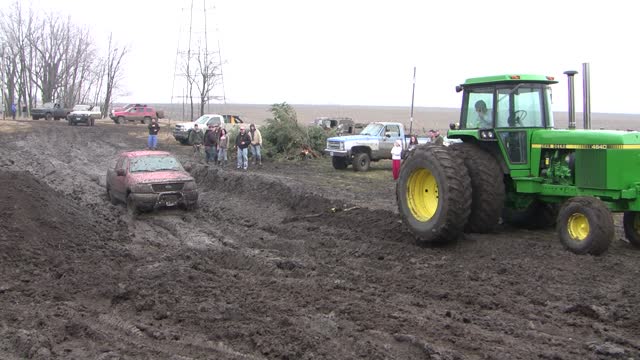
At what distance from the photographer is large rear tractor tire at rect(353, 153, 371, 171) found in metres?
22.5

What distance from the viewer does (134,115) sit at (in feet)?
177

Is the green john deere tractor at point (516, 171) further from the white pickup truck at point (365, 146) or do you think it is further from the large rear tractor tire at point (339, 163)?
the large rear tractor tire at point (339, 163)

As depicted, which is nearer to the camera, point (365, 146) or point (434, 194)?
point (434, 194)

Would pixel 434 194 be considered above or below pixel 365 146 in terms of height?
below

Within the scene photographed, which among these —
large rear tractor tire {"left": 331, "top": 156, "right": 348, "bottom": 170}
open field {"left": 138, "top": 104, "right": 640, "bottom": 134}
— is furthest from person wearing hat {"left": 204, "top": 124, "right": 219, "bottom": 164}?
open field {"left": 138, "top": 104, "right": 640, "bottom": 134}

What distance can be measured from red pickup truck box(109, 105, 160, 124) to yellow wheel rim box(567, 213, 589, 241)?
158 feet

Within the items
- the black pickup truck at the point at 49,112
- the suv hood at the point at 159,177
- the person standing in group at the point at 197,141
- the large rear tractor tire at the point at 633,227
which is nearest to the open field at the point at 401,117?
the person standing in group at the point at 197,141

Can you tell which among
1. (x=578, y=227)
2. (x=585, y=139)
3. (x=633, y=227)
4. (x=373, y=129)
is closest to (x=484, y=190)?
(x=578, y=227)

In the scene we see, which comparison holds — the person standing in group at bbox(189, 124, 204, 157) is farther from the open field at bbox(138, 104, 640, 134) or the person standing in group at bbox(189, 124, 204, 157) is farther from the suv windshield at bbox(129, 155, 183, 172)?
the suv windshield at bbox(129, 155, 183, 172)

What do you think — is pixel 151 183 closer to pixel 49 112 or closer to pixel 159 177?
pixel 159 177

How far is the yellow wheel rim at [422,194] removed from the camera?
10297 millimetres

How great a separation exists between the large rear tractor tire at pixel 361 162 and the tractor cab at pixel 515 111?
495 inches

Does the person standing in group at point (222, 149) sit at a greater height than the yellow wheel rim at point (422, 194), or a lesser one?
greater

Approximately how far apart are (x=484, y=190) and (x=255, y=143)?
49.3 ft
